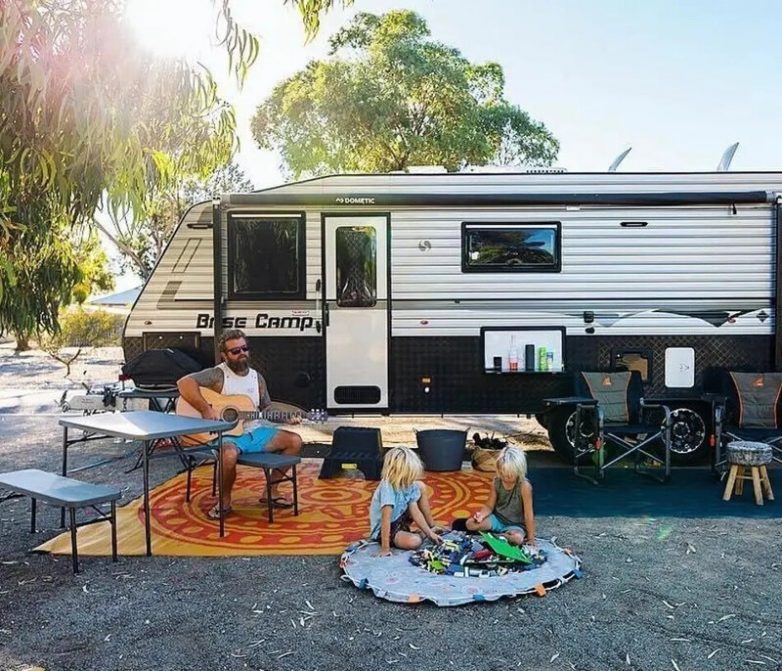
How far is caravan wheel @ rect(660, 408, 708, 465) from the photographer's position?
7102mm

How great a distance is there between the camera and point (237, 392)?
5590mm

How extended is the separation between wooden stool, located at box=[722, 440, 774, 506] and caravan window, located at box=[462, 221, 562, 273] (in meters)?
2.36

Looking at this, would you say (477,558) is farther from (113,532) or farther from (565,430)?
(565,430)

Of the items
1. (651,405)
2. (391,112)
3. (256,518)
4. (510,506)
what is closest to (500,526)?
(510,506)

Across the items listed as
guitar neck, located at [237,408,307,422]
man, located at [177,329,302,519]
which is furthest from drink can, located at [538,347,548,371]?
man, located at [177,329,302,519]

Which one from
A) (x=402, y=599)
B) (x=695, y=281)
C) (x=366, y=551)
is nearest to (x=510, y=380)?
(x=695, y=281)

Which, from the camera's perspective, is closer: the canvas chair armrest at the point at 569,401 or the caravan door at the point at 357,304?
the canvas chair armrest at the point at 569,401

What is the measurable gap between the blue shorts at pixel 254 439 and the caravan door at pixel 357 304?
172 cm

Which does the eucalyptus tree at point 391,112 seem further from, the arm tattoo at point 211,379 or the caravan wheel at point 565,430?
the arm tattoo at point 211,379

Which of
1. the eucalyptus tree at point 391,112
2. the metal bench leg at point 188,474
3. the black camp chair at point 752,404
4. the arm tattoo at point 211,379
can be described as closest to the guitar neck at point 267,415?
the arm tattoo at point 211,379

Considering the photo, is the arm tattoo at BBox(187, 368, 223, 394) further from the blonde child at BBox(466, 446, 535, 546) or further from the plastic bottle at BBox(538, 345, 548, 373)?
the plastic bottle at BBox(538, 345, 548, 373)

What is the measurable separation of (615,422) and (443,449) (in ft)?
5.17

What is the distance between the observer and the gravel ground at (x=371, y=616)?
10.3ft

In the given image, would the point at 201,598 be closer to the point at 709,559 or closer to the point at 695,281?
the point at 709,559
